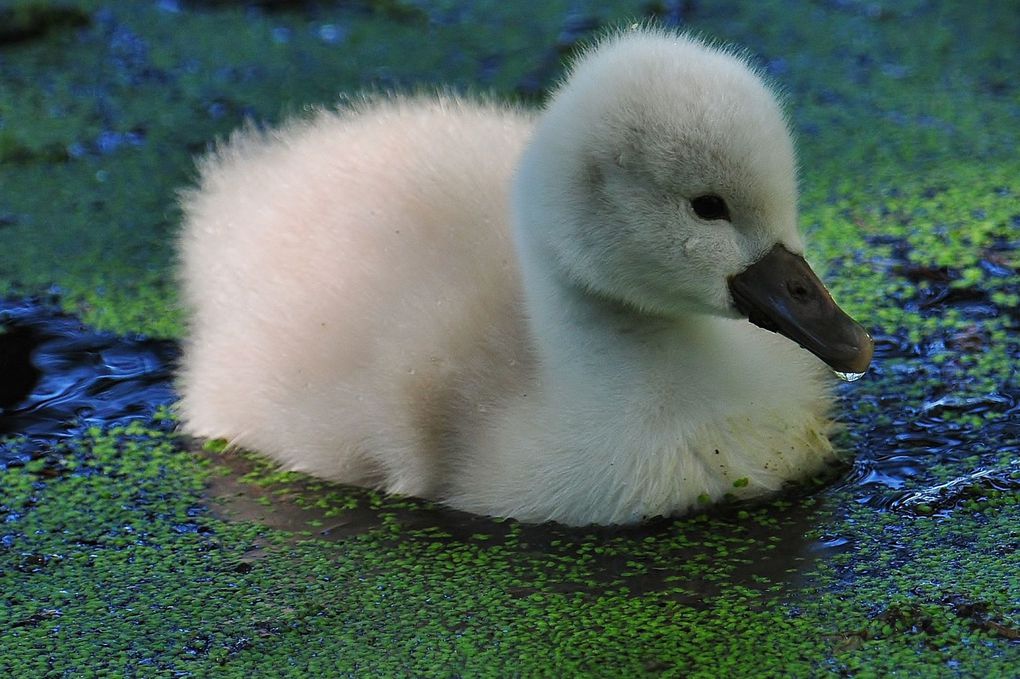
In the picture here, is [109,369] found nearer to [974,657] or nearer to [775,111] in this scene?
[775,111]

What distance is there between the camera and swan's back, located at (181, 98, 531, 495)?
3.29 metres

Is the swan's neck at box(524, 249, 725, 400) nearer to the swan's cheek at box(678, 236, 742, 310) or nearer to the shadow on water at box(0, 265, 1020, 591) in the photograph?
the swan's cheek at box(678, 236, 742, 310)

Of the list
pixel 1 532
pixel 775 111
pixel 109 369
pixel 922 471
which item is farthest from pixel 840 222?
pixel 1 532

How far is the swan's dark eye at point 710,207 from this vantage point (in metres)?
2.97

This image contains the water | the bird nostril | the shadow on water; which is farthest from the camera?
the water

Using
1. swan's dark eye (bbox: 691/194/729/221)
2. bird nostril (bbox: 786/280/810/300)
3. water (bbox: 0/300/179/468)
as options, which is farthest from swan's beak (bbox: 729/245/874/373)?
water (bbox: 0/300/179/468)

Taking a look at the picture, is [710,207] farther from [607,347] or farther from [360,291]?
[360,291]

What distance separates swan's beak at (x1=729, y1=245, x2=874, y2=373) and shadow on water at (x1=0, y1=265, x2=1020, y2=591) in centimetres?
39

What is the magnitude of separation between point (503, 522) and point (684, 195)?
0.74 metres

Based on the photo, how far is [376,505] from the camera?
133 inches

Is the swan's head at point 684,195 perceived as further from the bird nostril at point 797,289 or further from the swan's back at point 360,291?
the swan's back at point 360,291

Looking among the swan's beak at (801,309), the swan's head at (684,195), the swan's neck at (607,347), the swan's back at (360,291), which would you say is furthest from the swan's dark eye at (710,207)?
the swan's back at (360,291)

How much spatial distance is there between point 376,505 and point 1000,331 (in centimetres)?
156

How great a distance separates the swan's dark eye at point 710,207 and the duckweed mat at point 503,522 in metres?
0.60
